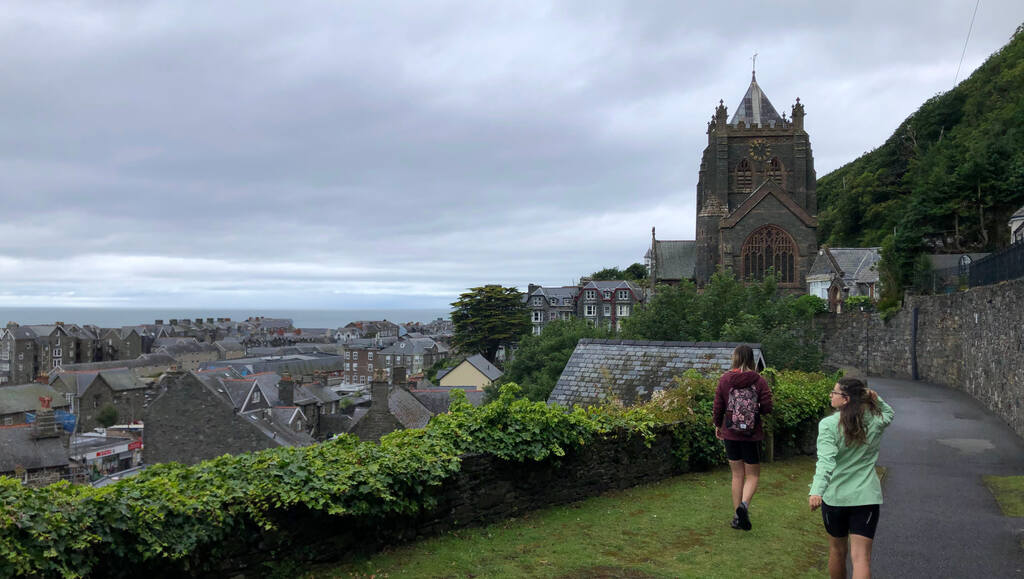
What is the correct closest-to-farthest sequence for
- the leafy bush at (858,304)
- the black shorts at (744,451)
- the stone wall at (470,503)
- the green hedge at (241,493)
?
the green hedge at (241,493)
the stone wall at (470,503)
the black shorts at (744,451)
the leafy bush at (858,304)

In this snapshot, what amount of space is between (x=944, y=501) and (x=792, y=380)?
4818mm

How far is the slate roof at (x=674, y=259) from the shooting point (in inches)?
2813

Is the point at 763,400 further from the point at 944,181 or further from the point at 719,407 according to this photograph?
the point at 944,181

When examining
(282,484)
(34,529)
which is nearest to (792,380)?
(282,484)

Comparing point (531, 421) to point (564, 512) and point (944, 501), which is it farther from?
point (944, 501)

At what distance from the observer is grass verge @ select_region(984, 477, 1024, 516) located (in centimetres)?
972

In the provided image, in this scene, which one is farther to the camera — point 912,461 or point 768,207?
point 768,207

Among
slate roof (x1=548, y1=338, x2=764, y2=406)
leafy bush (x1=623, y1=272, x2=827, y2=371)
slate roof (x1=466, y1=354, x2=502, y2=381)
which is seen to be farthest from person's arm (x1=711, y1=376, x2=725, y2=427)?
slate roof (x1=466, y1=354, x2=502, y2=381)

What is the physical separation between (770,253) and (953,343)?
97.5 ft

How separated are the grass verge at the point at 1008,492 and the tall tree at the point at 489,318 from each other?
68.1 meters

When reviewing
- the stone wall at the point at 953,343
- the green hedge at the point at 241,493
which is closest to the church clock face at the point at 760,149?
the stone wall at the point at 953,343

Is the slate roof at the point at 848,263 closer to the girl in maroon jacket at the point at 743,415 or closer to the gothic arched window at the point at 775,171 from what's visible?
the gothic arched window at the point at 775,171

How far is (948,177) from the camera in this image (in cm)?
3600

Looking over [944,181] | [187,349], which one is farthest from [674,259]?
[187,349]
